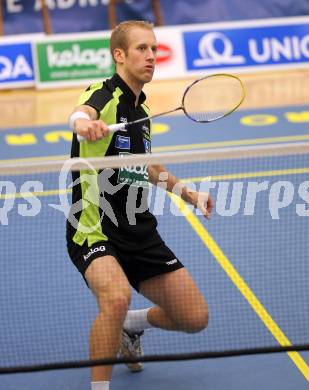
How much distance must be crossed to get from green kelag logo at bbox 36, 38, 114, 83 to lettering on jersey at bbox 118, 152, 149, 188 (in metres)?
8.43

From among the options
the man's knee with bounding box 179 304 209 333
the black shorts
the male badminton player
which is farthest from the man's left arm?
the man's knee with bounding box 179 304 209 333

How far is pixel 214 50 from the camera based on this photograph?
43.4 ft

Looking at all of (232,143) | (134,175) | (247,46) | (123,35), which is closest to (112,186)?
(134,175)

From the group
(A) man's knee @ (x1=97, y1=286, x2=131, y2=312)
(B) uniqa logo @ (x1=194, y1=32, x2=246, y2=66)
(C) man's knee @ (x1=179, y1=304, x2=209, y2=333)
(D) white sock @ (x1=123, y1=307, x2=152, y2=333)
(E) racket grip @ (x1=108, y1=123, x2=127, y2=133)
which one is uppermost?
(E) racket grip @ (x1=108, y1=123, x2=127, y2=133)

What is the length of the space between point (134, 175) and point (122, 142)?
0.19m

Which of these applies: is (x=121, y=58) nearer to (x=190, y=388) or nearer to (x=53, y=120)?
(x=190, y=388)

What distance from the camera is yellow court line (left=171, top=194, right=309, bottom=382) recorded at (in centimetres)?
529

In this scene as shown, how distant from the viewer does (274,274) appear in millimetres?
6285

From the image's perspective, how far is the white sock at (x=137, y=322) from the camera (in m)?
5.08

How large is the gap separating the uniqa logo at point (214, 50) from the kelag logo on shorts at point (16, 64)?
2543 millimetres

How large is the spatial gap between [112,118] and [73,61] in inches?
339

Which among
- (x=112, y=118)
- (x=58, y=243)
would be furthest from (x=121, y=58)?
(x=58, y=243)

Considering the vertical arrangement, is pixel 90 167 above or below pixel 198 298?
above

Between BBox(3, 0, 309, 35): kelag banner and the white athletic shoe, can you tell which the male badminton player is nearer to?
the white athletic shoe
